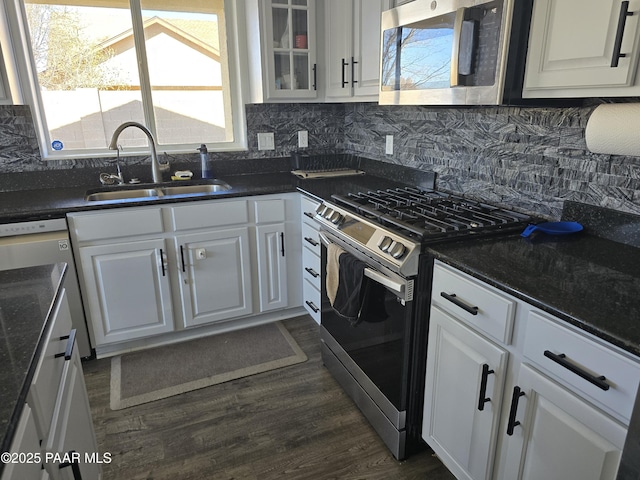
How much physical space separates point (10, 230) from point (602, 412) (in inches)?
96.2

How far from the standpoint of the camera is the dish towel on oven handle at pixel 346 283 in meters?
1.76

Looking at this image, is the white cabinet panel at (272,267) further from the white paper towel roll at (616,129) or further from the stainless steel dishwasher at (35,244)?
the white paper towel roll at (616,129)

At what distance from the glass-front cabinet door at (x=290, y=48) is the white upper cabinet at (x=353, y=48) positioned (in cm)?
11

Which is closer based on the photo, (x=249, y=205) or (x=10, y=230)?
(x=10, y=230)

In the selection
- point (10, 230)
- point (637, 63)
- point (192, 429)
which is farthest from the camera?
point (10, 230)

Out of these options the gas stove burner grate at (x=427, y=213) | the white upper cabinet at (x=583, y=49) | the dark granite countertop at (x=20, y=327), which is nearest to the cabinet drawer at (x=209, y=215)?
the gas stove burner grate at (x=427, y=213)

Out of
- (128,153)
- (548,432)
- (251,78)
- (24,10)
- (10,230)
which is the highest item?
(24,10)

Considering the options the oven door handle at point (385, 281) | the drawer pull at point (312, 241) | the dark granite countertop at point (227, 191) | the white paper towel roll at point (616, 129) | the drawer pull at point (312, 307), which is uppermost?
the white paper towel roll at point (616, 129)

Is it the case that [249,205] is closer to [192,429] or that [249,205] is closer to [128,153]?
[128,153]

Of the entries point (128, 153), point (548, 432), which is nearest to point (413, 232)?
point (548, 432)

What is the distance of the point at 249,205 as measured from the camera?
8.41ft

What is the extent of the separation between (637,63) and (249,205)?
192 cm

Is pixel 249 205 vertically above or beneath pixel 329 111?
beneath

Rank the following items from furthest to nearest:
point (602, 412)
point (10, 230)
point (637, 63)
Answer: point (10, 230) → point (637, 63) → point (602, 412)
